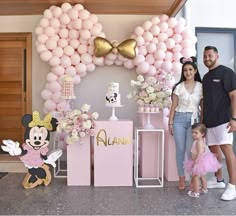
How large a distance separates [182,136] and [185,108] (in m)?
0.31

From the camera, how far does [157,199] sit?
3027 millimetres

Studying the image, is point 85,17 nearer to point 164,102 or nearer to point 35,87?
point 35,87

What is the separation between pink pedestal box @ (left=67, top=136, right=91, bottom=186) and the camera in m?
3.45

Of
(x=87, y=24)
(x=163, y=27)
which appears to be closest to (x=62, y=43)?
(x=87, y=24)

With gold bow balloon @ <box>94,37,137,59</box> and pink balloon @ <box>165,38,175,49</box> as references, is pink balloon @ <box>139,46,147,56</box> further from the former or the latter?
pink balloon @ <box>165,38,175,49</box>

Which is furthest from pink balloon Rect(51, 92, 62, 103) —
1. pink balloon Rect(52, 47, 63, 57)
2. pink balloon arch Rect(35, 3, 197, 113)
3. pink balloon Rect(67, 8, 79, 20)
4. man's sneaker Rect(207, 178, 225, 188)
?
man's sneaker Rect(207, 178, 225, 188)

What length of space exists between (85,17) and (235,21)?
2.52 meters

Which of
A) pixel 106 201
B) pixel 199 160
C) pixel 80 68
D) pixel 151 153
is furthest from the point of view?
pixel 80 68

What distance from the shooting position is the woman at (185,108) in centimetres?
321

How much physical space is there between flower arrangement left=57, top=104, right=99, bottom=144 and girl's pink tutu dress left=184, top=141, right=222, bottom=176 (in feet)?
3.73

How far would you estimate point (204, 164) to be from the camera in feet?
9.89

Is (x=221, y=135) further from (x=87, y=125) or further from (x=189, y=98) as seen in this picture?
(x=87, y=125)

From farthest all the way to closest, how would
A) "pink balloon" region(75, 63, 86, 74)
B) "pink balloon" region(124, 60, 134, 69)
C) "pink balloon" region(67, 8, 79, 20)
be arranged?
"pink balloon" region(124, 60, 134, 69), "pink balloon" region(75, 63, 86, 74), "pink balloon" region(67, 8, 79, 20)

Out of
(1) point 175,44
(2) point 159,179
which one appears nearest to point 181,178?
(2) point 159,179
